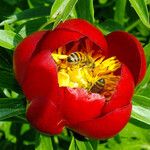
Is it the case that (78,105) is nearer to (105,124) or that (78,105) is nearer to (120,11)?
(105,124)

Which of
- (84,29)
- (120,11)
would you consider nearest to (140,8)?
(84,29)

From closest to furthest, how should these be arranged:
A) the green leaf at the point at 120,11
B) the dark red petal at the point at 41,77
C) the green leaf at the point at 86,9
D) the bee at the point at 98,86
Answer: the dark red petal at the point at 41,77, the bee at the point at 98,86, the green leaf at the point at 86,9, the green leaf at the point at 120,11

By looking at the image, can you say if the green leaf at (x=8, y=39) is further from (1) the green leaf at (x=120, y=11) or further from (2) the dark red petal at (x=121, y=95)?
(1) the green leaf at (x=120, y=11)

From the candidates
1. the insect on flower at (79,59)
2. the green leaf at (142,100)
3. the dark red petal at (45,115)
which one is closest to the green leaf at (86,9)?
the insect on flower at (79,59)

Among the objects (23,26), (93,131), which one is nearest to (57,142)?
(23,26)

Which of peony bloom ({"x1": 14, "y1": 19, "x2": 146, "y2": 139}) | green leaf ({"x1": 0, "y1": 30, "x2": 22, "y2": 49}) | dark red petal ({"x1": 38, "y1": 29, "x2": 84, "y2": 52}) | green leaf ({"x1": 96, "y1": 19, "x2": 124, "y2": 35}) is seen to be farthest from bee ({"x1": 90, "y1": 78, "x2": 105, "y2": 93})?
green leaf ({"x1": 96, "y1": 19, "x2": 124, "y2": 35})

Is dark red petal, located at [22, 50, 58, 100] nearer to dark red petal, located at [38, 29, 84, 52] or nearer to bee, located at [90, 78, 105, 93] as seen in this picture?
dark red petal, located at [38, 29, 84, 52]

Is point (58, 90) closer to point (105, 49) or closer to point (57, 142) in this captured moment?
point (105, 49)
